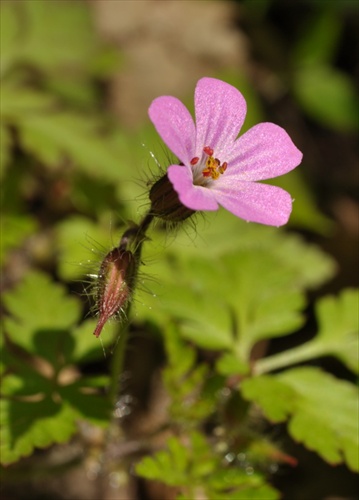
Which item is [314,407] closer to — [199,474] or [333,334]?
[333,334]

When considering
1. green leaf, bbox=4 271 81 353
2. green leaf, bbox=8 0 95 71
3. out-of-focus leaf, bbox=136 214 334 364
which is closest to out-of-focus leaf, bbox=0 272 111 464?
green leaf, bbox=4 271 81 353

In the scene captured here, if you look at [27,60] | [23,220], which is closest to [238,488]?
[23,220]

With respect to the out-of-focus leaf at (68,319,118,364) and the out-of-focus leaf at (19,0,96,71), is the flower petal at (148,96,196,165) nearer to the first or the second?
the out-of-focus leaf at (68,319,118,364)

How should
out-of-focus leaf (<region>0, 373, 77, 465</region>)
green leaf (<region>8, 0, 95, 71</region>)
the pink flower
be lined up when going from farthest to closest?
green leaf (<region>8, 0, 95, 71</region>), out-of-focus leaf (<region>0, 373, 77, 465</region>), the pink flower

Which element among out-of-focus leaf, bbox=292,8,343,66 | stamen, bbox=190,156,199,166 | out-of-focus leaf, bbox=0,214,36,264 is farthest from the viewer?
out-of-focus leaf, bbox=292,8,343,66

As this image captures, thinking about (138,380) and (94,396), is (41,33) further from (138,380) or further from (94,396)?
(94,396)

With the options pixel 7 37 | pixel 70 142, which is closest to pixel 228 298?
pixel 70 142
